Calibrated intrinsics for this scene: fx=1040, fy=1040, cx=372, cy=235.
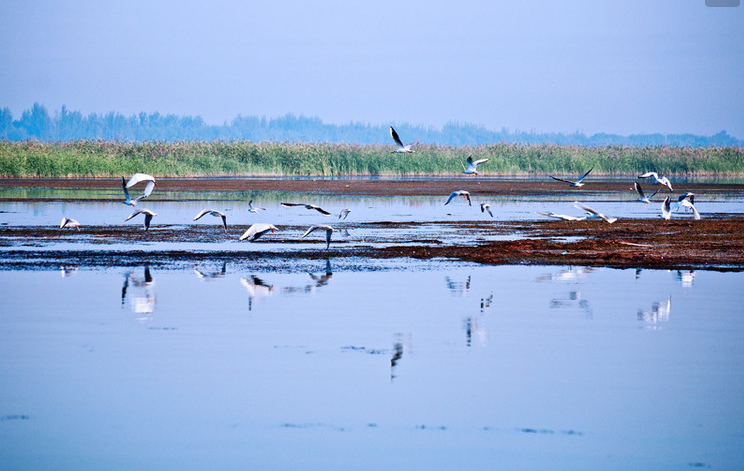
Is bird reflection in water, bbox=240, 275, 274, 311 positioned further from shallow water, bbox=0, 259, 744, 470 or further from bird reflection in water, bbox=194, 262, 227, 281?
bird reflection in water, bbox=194, 262, 227, 281

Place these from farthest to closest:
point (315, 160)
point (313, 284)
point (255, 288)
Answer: point (315, 160) < point (313, 284) < point (255, 288)

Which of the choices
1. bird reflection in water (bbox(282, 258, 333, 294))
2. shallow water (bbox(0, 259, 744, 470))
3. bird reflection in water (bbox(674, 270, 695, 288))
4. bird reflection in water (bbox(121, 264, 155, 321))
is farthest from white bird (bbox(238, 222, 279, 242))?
bird reflection in water (bbox(674, 270, 695, 288))

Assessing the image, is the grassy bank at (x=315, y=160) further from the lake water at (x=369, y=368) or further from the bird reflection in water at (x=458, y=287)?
the bird reflection in water at (x=458, y=287)

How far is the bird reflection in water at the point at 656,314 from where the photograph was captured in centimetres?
1178

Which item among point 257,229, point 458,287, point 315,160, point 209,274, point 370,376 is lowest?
point 370,376

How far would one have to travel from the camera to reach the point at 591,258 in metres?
18.8

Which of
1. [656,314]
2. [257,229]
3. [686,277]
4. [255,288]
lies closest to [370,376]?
[656,314]

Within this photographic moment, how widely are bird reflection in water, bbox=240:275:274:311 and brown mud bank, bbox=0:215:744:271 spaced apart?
2484mm

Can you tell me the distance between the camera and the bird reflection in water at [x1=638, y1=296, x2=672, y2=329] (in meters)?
11.8

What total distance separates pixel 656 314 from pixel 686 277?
3.97 m

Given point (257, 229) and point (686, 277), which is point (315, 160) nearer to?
point (257, 229)

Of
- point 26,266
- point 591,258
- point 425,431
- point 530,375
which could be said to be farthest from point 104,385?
point 591,258

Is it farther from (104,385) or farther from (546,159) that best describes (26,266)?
(546,159)

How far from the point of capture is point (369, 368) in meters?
9.30
